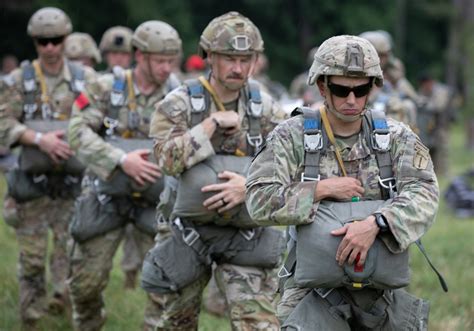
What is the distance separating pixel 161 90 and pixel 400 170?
10.2ft

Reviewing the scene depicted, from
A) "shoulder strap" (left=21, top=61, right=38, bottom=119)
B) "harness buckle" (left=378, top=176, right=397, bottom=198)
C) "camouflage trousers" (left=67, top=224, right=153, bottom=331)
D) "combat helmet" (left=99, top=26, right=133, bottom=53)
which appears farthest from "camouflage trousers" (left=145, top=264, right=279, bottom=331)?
"combat helmet" (left=99, top=26, right=133, bottom=53)

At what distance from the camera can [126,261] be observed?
10.7 metres

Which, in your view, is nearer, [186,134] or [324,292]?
[324,292]

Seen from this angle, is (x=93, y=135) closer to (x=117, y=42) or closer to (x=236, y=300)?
(x=236, y=300)

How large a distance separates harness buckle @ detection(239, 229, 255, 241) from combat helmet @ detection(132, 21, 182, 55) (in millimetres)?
1835

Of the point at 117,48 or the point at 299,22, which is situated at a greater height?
the point at 117,48

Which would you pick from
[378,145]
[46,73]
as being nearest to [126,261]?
[46,73]

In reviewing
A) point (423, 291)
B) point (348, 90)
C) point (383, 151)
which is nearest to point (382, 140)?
point (383, 151)

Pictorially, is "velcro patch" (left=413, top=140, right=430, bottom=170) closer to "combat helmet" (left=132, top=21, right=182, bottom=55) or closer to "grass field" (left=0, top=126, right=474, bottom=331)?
"combat helmet" (left=132, top=21, right=182, bottom=55)

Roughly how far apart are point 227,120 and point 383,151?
1.37m

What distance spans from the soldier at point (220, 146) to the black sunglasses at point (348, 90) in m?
1.29

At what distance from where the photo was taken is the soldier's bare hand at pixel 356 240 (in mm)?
4941

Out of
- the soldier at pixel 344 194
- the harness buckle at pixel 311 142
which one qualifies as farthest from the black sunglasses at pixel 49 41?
the harness buckle at pixel 311 142

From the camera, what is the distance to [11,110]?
8.73 meters
